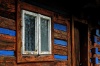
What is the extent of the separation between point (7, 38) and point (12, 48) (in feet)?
0.66

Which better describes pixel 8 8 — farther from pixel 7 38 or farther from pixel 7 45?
pixel 7 45

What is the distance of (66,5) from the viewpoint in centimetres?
625

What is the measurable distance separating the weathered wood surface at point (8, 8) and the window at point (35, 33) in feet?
0.92

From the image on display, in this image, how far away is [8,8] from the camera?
433cm

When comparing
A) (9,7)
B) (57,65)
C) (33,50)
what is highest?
(9,7)

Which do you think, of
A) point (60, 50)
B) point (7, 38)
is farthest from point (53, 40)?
point (7, 38)

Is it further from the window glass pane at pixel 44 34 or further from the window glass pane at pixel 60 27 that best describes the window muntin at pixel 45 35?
the window glass pane at pixel 60 27

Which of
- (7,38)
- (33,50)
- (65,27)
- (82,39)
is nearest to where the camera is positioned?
(7,38)

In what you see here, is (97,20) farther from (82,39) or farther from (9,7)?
(9,7)

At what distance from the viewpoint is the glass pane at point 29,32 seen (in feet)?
15.8

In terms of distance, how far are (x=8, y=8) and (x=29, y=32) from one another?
0.75 m

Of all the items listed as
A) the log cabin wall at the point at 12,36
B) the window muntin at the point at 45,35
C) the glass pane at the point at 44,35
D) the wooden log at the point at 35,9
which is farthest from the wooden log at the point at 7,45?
the glass pane at the point at 44,35

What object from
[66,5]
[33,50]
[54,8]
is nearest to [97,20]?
[66,5]

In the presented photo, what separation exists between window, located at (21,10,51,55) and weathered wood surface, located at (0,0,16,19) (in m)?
0.28
